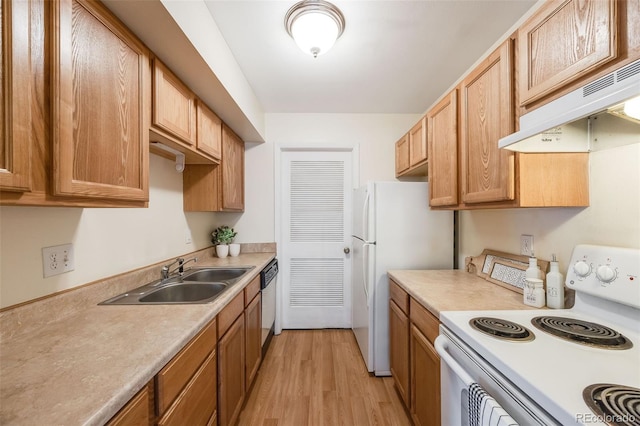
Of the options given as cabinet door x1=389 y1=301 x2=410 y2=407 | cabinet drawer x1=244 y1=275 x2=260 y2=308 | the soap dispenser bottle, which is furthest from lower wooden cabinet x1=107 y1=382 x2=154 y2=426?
the soap dispenser bottle

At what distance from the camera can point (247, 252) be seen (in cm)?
289

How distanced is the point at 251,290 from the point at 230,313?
0.45 meters

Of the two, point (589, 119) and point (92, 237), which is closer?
point (589, 119)

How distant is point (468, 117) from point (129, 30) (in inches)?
68.3

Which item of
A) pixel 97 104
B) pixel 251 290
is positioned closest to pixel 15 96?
pixel 97 104

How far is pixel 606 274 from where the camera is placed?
38.8 inches

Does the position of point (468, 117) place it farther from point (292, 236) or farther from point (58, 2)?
point (292, 236)

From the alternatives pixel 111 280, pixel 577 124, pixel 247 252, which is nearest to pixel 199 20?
pixel 111 280

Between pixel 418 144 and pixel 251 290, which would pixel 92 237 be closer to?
pixel 251 290

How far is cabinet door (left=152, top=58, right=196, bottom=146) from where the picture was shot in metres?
1.28

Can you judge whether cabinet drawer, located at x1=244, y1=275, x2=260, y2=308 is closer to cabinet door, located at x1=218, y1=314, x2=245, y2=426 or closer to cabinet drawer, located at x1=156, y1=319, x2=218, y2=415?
cabinet door, located at x1=218, y1=314, x2=245, y2=426

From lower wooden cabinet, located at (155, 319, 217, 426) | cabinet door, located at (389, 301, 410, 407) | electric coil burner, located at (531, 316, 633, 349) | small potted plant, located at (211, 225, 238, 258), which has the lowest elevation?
cabinet door, located at (389, 301, 410, 407)

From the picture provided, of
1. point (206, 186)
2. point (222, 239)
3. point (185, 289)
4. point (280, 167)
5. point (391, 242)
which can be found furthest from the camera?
point (280, 167)

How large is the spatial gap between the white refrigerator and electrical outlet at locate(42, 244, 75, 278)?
1.77 m
